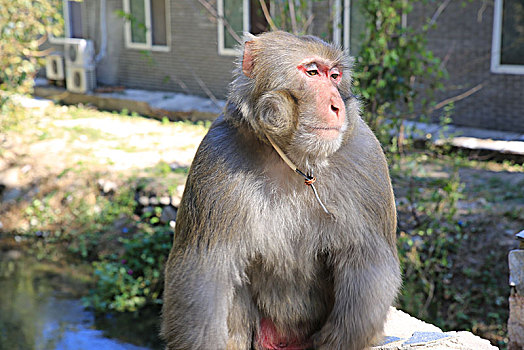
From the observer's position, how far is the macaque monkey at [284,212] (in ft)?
9.40

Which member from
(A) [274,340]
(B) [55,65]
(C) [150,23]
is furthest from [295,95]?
(B) [55,65]

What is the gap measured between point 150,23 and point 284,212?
40.7ft

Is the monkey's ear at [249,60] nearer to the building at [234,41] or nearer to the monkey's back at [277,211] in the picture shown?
the monkey's back at [277,211]

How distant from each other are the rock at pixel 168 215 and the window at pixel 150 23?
7.52m

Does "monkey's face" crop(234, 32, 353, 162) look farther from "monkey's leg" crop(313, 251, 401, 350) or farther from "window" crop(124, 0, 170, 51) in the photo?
"window" crop(124, 0, 170, 51)

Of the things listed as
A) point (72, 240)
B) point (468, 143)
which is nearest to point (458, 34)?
point (468, 143)

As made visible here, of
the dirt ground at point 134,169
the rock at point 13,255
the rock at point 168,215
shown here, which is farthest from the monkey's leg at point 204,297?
the rock at point 13,255

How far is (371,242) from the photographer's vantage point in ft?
10.3

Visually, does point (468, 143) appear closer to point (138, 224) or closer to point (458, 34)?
point (458, 34)

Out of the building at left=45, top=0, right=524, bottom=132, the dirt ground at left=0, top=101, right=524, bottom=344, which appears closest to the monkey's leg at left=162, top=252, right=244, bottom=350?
the dirt ground at left=0, top=101, right=524, bottom=344

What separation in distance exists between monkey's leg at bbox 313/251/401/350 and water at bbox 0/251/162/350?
12.2 feet

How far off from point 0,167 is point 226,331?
7.38 metres

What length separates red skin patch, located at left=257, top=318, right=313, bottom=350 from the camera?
3421 millimetres

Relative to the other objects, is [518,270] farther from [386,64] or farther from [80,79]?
[80,79]
